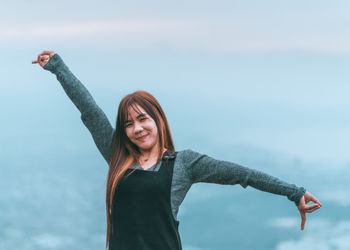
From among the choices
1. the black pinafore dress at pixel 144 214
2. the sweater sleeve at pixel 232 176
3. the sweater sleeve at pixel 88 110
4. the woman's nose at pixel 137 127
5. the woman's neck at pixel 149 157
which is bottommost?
the black pinafore dress at pixel 144 214

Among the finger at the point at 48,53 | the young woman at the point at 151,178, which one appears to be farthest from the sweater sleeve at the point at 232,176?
the finger at the point at 48,53

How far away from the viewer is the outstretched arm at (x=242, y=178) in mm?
3904

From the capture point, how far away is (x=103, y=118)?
4.36 m

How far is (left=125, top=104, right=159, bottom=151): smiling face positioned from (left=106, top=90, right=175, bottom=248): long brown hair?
0.02 meters

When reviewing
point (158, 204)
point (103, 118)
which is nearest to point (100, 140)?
point (103, 118)

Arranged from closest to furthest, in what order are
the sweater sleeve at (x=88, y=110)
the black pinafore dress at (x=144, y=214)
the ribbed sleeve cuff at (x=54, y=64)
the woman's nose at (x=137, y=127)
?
the black pinafore dress at (x=144, y=214), the woman's nose at (x=137, y=127), the sweater sleeve at (x=88, y=110), the ribbed sleeve cuff at (x=54, y=64)

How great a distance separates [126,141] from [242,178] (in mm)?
931

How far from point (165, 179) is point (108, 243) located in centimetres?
66

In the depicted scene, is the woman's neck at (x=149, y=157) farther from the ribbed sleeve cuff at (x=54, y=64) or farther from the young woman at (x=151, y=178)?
the ribbed sleeve cuff at (x=54, y=64)

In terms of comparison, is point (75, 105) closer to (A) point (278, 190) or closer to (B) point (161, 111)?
(B) point (161, 111)

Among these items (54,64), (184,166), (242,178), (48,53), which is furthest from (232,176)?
(48,53)

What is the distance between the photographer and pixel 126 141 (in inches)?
163

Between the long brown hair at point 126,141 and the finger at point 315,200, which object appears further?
the long brown hair at point 126,141

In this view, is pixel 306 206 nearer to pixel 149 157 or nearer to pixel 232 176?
pixel 232 176
